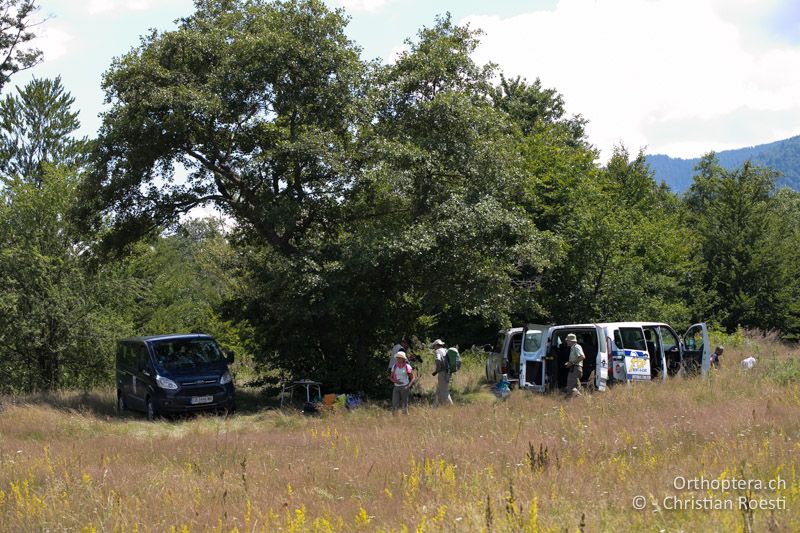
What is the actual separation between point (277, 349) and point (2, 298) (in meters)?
11.3

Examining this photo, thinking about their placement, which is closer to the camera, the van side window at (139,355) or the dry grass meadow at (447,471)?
the dry grass meadow at (447,471)

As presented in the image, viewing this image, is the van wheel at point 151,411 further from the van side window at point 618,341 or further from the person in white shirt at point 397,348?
the van side window at point 618,341

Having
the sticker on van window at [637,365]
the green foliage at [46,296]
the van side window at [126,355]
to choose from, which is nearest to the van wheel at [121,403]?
the van side window at [126,355]

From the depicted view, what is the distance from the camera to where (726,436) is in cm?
933

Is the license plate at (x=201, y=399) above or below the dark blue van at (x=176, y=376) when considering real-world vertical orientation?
below

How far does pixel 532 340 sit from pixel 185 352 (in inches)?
324

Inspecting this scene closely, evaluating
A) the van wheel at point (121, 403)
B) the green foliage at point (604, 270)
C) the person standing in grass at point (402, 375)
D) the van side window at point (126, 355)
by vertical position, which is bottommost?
the van wheel at point (121, 403)

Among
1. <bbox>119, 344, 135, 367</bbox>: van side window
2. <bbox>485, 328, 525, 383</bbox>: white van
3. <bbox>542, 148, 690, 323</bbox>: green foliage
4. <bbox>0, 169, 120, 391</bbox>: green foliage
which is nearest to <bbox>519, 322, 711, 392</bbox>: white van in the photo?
<bbox>485, 328, 525, 383</bbox>: white van

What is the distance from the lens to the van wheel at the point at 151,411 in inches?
672

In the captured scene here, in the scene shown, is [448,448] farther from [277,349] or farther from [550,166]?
[550,166]

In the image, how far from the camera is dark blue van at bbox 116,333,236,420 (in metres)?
16.9

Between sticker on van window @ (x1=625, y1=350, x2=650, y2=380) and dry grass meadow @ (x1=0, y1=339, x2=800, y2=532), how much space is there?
221 centimetres

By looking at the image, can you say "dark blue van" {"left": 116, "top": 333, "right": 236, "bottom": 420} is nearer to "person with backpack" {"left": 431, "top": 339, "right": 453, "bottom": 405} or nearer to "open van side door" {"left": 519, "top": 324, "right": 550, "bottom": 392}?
"person with backpack" {"left": 431, "top": 339, "right": 453, "bottom": 405}

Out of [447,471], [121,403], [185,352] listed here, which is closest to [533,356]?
[185,352]
